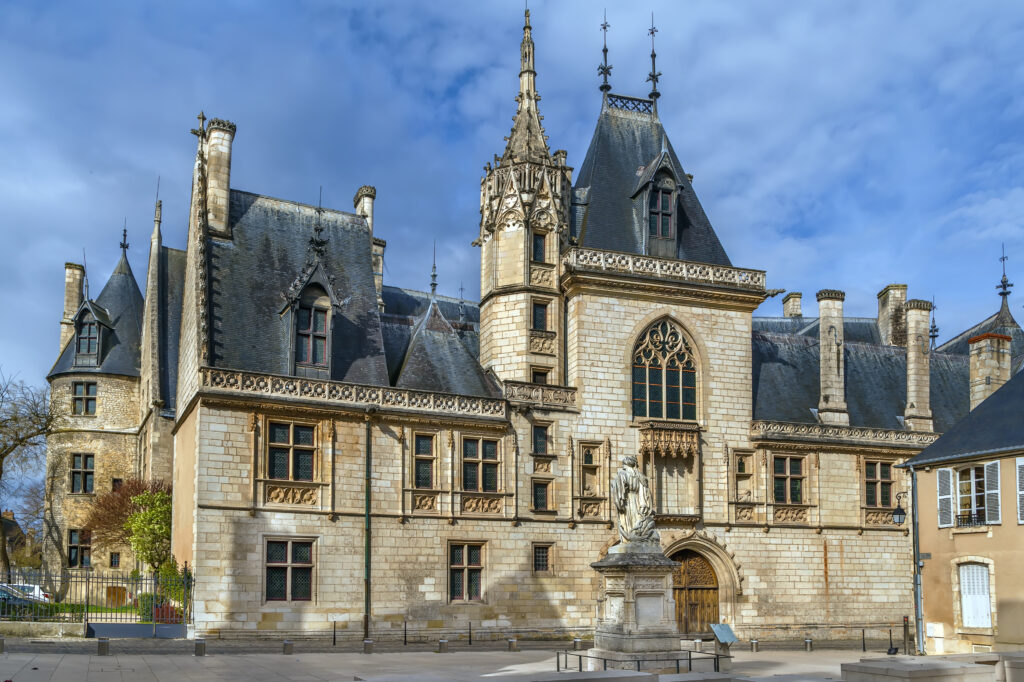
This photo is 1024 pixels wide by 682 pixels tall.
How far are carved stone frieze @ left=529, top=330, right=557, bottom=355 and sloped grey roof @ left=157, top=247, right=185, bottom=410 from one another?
1159 centimetres

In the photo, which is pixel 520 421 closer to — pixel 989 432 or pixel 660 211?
pixel 660 211

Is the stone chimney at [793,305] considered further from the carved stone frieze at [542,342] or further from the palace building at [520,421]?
the carved stone frieze at [542,342]

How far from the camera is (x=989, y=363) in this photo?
34.2 meters

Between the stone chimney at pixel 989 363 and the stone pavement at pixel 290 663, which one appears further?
the stone chimney at pixel 989 363

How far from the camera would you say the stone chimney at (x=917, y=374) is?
1356 inches

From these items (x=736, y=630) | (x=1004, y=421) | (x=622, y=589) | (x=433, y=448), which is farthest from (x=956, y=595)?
(x=433, y=448)

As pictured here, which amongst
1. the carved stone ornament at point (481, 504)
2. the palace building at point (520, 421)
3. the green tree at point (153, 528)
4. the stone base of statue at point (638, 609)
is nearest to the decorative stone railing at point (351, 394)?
the palace building at point (520, 421)

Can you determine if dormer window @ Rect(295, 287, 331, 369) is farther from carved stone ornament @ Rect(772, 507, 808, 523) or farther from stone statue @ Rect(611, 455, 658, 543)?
carved stone ornament @ Rect(772, 507, 808, 523)

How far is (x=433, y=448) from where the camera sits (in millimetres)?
28344

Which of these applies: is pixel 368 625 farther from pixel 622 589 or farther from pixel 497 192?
pixel 497 192

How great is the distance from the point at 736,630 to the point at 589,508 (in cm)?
556

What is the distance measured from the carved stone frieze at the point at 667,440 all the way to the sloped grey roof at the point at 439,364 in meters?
4.39

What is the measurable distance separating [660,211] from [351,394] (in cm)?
1175

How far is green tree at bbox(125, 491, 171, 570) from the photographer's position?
102 feet
